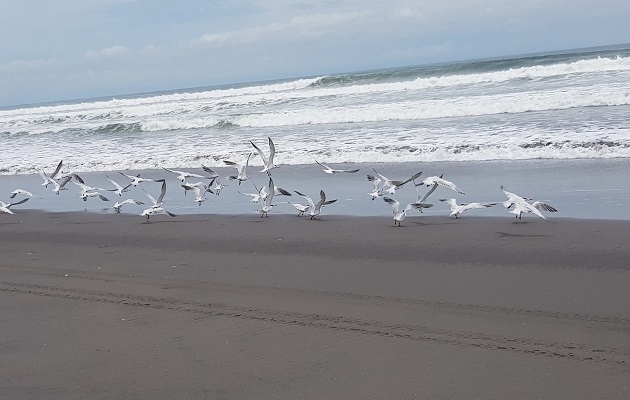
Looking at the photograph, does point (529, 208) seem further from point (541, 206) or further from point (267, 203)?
point (267, 203)

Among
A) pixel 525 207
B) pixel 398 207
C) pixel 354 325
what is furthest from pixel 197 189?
pixel 354 325

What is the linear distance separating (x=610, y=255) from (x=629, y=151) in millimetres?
5566

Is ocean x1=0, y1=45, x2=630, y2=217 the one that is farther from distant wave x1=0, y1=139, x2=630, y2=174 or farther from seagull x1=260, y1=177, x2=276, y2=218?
seagull x1=260, y1=177, x2=276, y2=218

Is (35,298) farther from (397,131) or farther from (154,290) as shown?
(397,131)

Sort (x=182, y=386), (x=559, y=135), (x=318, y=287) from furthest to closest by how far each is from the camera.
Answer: (x=559, y=135)
(x=318, y=287)
(x=182, y=386)

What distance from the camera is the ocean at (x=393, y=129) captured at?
12383mm

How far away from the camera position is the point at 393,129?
681 inches

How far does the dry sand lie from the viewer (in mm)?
3680

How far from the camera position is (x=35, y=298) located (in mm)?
5660

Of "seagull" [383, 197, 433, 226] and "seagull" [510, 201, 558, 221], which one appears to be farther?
"seagull" [383, 197, 433, 226]

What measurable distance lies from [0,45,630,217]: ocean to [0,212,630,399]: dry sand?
10.8 feet

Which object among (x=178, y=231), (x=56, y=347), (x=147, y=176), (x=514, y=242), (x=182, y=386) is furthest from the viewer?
(x=147, y=176)

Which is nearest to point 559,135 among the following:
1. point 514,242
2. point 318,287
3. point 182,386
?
point 514,242

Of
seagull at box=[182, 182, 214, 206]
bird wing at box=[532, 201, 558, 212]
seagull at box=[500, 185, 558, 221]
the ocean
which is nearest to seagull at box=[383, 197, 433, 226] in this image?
seagull at box=[500, 185, 558, 221]
